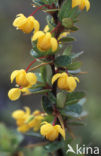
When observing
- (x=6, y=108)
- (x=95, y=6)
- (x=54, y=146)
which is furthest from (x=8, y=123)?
(x=95, y=6)

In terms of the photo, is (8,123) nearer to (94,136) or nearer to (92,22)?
(94,136)

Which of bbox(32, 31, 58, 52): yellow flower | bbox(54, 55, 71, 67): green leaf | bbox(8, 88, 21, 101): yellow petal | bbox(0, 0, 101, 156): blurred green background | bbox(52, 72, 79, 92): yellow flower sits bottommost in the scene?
bbox(0, 0, 101, 156): blurred green background

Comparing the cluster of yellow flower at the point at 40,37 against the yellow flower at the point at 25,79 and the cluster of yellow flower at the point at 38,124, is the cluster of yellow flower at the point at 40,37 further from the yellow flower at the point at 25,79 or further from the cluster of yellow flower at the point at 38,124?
the cluster of yellow flower at the point at 38,124

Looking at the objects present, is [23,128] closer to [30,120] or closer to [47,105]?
[30,120]

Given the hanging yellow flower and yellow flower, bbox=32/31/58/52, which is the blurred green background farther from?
yellow flower, bbox=32/31/58/52

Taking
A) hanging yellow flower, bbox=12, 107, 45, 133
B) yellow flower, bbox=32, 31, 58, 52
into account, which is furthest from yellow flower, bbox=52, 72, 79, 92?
hanging yellow flower, bbox=12, 107, 45, 133

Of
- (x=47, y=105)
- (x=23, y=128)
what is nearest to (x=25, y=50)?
(x=23, y=128)
